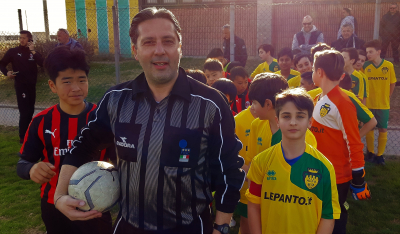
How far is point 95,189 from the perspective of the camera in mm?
2104

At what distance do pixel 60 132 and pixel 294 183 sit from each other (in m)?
1.89

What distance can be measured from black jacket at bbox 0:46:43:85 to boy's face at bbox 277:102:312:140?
7.21m

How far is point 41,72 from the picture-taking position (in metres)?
15.3

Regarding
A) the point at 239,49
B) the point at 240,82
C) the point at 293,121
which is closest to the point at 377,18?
the point at 239,49

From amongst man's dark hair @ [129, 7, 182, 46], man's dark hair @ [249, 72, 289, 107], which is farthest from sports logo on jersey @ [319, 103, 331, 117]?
man's dark hair @ [129, 7, 182, 46]

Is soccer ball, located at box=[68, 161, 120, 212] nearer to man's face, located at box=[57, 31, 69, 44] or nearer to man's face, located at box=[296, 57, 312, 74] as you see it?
man's face, located at box=[296, 57, 312, 74]

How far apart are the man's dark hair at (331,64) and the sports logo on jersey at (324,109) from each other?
299 mm

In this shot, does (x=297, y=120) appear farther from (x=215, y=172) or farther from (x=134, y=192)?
(x=134, y=192)

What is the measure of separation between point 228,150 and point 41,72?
15450 mm

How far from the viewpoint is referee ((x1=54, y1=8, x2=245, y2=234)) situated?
193cm

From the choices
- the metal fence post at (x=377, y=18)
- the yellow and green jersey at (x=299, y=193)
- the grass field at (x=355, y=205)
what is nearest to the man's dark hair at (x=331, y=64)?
the yellow and green jersey at (x=299, y=193)

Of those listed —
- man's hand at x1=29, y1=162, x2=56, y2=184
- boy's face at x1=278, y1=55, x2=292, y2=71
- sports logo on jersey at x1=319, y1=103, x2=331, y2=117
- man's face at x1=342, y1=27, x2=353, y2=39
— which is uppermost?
man's face at x1=342, y1=27, x2=353, y2=39

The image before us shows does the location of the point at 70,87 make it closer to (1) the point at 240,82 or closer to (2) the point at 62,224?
(2) the point at 62,224

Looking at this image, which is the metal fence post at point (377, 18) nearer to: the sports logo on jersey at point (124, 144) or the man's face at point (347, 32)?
the man's face at point (347, 32)
